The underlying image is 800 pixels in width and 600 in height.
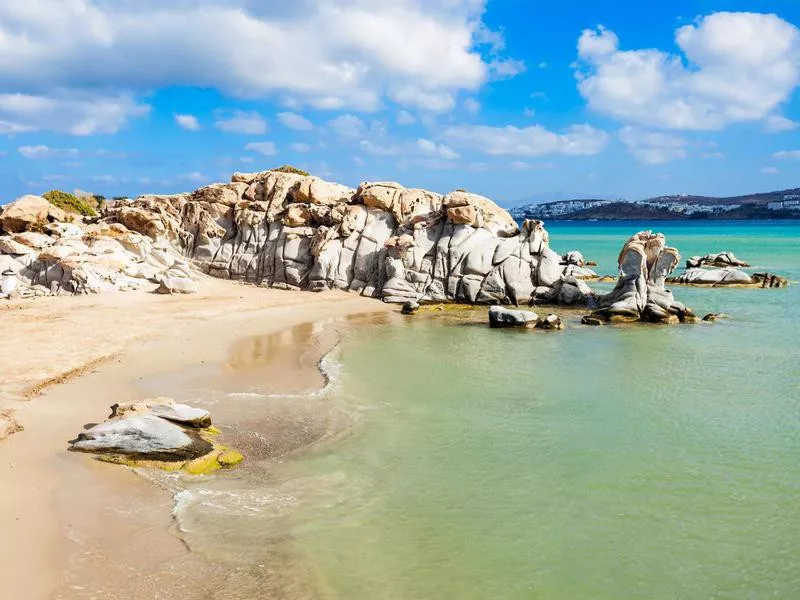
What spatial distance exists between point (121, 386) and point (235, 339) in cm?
666

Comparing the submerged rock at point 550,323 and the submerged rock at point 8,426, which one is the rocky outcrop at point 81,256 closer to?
the submerged rock at point 550,323

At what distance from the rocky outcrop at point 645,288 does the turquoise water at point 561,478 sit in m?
6.41

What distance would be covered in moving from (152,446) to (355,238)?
938 inches

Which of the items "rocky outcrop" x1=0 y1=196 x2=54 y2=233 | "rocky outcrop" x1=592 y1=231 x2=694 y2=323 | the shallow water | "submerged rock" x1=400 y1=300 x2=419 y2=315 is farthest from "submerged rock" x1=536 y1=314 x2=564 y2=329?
"rocky outcrop" x1=0 y1=196 x2=54 y2=233

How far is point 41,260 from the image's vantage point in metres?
31.2

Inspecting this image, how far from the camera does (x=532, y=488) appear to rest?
36.9 feet

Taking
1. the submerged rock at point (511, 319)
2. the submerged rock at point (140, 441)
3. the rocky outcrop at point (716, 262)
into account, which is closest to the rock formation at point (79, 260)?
the submerged rock at point (511, 319)

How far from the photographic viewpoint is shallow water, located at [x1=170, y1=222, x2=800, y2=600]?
28.9ft

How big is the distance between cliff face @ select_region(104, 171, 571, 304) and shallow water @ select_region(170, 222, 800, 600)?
40.1 ft

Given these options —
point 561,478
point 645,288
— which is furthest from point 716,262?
point 561,478

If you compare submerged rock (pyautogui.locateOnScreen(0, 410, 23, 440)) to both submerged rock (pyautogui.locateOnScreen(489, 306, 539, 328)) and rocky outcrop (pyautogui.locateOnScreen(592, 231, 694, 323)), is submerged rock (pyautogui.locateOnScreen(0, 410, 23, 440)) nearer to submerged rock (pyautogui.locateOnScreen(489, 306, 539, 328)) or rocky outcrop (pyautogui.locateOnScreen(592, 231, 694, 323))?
submerged rock (pyautogui.locateOnScreen(489, 306, 539, 328))

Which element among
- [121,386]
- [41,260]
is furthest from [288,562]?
[41,260]

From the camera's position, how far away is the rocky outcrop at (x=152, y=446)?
38.4 feet

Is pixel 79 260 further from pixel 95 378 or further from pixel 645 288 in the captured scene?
pixel 645 288
